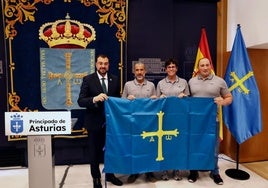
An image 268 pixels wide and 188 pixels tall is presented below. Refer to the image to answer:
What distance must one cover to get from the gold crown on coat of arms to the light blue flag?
185cm

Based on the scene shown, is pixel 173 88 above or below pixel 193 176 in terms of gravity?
above

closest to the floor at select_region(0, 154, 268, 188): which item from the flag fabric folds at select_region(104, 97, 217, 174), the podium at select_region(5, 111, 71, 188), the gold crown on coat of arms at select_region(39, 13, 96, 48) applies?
the flag fabric folds at select_region(104, 97, 217, 174)

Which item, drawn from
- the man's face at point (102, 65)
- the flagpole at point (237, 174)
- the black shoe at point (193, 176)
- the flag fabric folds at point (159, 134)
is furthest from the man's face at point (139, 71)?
the flagpole at point (237, 174)

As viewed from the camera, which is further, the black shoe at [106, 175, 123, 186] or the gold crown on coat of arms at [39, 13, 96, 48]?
the gold crown on coat of arms at [39, 13, 96, 48]

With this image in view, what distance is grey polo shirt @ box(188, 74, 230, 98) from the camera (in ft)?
8.98

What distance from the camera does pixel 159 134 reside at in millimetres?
2762

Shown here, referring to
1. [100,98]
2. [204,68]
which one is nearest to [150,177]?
[100,98]

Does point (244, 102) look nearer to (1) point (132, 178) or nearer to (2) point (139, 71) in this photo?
(2) point (139, 71)

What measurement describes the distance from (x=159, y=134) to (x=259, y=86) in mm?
1668

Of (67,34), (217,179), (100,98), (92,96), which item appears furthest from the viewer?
(67,34)

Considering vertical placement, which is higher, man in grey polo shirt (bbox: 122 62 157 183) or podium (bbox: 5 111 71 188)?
man in grey polo shirt (bbox: 122 62 157 183)

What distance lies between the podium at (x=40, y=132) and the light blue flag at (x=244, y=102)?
6.58ft

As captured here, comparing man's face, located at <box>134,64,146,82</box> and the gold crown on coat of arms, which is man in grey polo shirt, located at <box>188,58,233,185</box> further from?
the gold crown on coat of arms

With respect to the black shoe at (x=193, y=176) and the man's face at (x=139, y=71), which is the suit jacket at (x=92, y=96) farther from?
the black shoe at (x=193, y=176)
